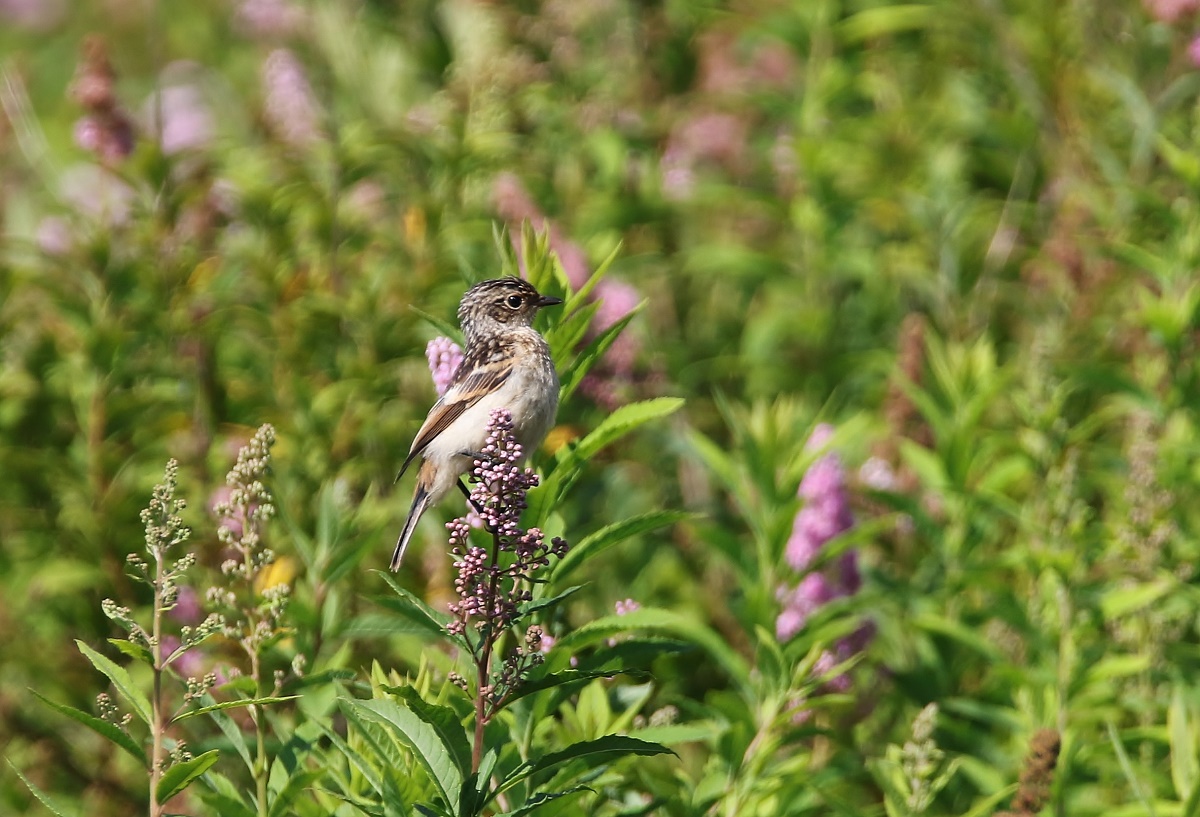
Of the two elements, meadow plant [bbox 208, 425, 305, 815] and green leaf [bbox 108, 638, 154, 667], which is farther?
meadow plant [bbox 208, 425, 305, 815]

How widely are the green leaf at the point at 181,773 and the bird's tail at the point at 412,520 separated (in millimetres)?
872

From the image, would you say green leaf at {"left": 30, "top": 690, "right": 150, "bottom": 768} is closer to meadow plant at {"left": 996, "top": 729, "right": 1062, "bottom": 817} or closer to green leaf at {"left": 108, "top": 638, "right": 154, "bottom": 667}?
green leaf at {"left": 108, "top": 638, "right": 154, "bottom": 667}

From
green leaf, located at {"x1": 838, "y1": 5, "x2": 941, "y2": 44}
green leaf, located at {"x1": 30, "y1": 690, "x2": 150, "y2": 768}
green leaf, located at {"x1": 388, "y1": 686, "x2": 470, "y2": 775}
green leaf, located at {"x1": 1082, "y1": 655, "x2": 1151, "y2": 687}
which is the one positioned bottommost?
green leaf, located at {"x1": 388, "y1": 686, "x2": 470, "y2": 775}

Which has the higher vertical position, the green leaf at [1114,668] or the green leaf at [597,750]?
the green leaf at [1114,668]

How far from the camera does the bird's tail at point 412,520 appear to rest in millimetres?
3703

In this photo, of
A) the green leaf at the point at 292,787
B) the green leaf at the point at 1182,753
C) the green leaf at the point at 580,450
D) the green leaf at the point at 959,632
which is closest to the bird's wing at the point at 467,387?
the green leaf at the point at 580,450

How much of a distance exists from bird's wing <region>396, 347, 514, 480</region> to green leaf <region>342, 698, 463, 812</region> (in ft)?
3.09

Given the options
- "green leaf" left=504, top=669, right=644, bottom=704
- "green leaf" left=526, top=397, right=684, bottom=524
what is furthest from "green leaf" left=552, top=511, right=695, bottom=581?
"green leaf" left=504, top=669, right=644, bottom=704

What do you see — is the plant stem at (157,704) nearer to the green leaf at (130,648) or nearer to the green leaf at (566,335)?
the green leaf at (130,648)

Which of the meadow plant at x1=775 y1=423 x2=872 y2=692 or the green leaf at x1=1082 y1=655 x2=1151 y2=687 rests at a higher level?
the meadow plant at x1=775 y1=423 x2=872 y2=692

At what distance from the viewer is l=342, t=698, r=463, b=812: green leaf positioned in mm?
2756

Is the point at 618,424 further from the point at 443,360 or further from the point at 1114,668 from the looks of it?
the point at 1114,668

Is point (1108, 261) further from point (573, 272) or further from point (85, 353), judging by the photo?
point (85, 353)

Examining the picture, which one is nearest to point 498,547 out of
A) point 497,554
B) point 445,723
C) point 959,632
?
point 497,554
